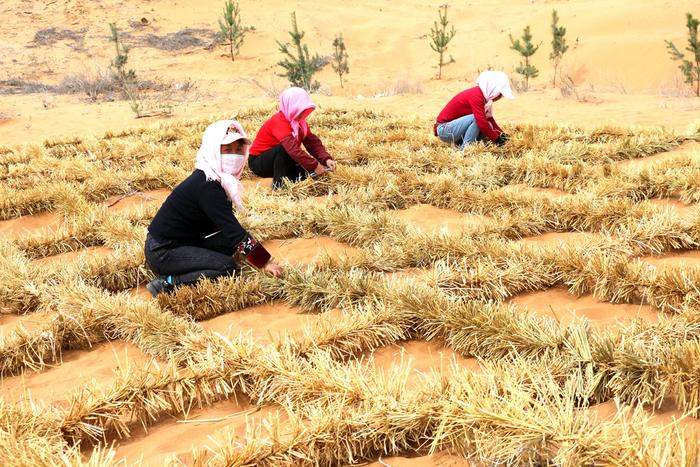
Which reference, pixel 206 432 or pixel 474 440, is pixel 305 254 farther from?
pixel 474 440

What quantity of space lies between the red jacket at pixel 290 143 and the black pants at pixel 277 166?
8 centimetres

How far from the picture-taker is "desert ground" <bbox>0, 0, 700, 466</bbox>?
1.89 metres

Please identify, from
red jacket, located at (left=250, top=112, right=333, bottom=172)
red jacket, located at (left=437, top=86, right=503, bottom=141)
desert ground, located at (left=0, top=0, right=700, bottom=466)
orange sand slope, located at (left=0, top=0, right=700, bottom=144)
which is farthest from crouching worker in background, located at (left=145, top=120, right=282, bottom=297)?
orange sand slope, located at (left=0, top=0, right=700, bottom=144)

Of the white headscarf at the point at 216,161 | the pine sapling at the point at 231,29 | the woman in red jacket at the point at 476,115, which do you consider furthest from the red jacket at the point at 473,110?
the pine sapling at the point at 231,29

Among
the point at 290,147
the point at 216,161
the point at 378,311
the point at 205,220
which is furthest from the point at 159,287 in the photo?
the point at 290,147

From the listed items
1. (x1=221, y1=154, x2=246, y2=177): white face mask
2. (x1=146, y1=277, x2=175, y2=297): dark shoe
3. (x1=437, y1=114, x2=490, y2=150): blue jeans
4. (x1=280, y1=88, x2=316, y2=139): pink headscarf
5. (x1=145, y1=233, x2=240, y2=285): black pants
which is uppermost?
(x1=280, y1=88, x2=316, y2=139): pink headscarf

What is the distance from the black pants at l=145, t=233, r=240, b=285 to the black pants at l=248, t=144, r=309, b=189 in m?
2.03

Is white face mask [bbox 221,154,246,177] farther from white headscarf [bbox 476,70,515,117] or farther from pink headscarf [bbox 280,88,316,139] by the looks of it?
white headscarf [bbox 476,70,515,117]

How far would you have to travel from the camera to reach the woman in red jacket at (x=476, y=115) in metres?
6.30

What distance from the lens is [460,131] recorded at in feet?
21.6

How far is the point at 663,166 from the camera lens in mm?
4941

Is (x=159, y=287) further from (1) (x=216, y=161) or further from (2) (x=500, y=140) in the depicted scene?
(2) (x=500, y=140)

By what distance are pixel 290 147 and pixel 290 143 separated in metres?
0.04

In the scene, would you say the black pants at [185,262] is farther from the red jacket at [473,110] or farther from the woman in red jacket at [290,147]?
the red jacket at [473,110]
